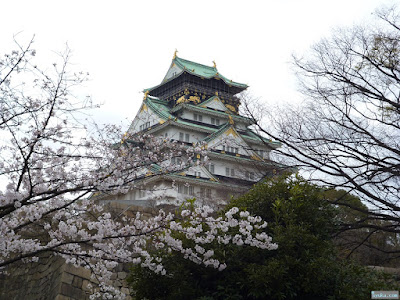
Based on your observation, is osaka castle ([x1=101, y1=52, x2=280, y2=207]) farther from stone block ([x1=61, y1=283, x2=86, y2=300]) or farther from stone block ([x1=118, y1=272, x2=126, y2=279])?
stone block ([x1=61, y1=283, x2=86, y2=300])

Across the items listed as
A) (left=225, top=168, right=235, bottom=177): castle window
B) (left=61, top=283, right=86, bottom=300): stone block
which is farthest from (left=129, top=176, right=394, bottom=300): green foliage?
(left=225, top=168, right=235, bottom=177): castle window

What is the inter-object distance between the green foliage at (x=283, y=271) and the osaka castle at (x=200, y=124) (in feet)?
49.0

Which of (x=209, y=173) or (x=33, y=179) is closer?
(x=33, y=179)

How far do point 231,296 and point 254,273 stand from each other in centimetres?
47

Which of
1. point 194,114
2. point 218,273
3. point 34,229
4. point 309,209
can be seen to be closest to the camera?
point 218,273

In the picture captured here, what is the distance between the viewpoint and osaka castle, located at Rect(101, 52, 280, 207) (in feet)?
80.0

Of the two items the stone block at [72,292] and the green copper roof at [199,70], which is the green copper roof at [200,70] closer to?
the green copper roof at [199,70]

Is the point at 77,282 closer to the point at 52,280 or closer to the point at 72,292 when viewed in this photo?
the point at 72,292

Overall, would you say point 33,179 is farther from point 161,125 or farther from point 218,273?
point 161,125

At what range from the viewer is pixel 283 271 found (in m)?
5.82

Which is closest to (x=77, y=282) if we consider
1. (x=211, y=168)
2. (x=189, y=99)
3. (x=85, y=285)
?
(x=85, y=285)

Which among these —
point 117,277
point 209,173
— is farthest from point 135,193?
point 117,277

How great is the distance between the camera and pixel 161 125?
28.0 meters

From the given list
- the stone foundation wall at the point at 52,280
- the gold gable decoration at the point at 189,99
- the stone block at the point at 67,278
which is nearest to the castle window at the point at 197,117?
the gold gable decoration at the point at 189,99
